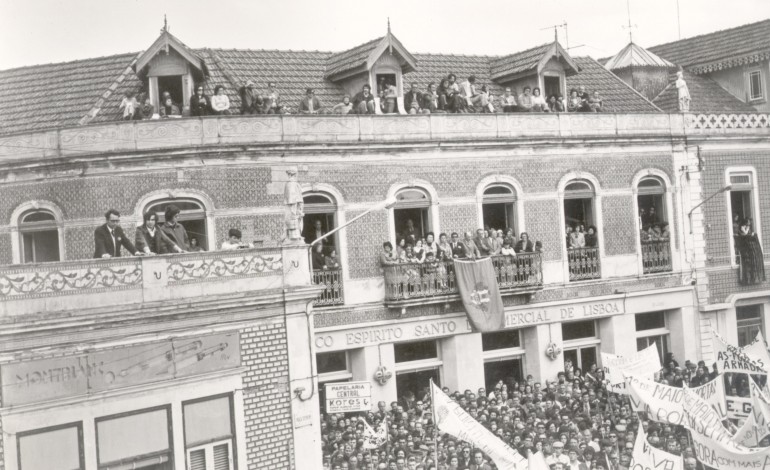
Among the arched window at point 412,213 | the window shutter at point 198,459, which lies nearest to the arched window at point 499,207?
the arched window at point 412,213

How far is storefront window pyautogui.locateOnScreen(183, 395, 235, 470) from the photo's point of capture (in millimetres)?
16188

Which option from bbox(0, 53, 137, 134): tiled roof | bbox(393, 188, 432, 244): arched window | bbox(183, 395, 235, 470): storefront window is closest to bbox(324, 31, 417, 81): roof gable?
bbox(393, 188, 432, 244): arched window

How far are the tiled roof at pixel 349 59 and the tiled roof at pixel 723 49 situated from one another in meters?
13.2

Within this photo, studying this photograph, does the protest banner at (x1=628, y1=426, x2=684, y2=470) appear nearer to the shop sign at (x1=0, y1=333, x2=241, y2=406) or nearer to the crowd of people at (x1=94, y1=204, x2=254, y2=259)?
the shop sign at (x1=0, y1=333, x2=241, y2=406)

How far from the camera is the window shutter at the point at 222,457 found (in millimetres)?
16500

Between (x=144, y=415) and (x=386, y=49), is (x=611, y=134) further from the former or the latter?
(x=144, y=415)

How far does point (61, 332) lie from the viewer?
48.5 feet

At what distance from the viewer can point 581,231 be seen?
28.5 meters

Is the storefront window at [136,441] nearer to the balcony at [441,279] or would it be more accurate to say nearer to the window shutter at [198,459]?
the window shutter at [198,459]

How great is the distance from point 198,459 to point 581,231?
15619 millimetres

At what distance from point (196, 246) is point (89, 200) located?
8.98 feet

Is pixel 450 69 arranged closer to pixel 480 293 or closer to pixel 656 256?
pixel 480 293

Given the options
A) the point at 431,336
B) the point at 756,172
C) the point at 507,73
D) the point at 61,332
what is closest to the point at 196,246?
the point at 431,336

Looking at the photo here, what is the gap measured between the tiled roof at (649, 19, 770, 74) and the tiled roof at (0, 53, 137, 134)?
1945 centimetres
